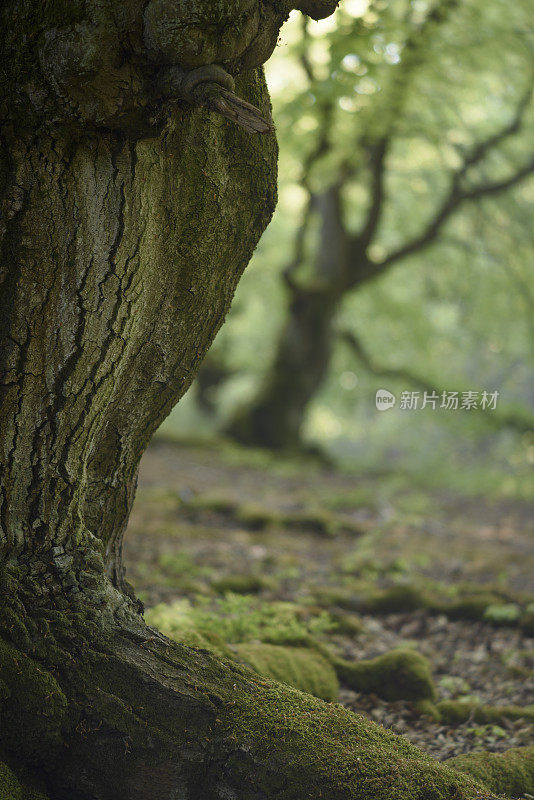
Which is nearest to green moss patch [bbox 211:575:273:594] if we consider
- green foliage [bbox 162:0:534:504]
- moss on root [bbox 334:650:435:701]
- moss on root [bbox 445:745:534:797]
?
moss on root [bbox 334:650:435:701]

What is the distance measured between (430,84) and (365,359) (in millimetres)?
5932

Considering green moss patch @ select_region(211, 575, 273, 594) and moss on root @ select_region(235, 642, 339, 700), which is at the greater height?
moss on root @ select_region(235, 642, 339, 700)

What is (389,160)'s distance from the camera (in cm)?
1233

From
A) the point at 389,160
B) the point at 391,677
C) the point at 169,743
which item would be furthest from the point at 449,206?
the point at 169,743

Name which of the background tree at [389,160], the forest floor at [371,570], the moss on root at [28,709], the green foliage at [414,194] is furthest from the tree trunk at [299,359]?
the moss on root at [28,709]

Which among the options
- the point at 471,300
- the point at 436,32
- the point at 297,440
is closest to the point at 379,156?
the point at 436,32

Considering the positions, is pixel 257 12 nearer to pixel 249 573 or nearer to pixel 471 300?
pixel 249 573

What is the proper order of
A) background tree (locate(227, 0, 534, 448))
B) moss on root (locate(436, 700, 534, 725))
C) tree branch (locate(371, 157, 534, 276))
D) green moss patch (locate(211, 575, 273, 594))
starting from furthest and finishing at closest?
tree branch (locate(371, 157, 534, 276)) → background tree (locate(227, 0, 534, 448)) → green moss patch (locate(211, 575, 273, 594)) → moss on root (locate(436, 700, 534, 725))

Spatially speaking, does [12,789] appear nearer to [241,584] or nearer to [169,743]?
[169,743]

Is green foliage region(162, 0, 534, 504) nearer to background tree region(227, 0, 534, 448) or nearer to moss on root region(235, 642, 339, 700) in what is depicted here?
background tree region(227, 0, 534, 448)

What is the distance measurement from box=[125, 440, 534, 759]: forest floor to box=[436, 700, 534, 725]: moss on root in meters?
0.03

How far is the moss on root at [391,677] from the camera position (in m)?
3.91

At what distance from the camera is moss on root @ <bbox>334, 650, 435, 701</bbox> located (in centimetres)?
391

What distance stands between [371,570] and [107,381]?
4597mm
